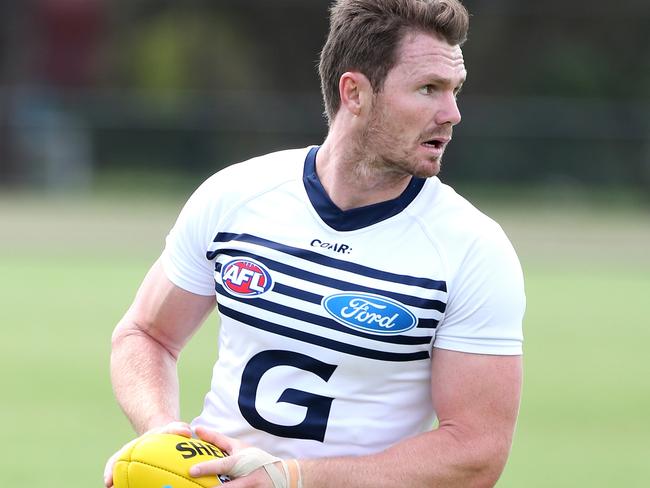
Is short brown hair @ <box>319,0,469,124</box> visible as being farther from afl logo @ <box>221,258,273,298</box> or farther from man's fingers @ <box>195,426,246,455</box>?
man's fingers @ <box>195,426,246,455</box>

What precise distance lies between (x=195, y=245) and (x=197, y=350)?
8855 mm

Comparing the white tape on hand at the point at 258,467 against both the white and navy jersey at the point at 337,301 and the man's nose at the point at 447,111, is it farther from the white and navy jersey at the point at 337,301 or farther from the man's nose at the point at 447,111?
the man's nose at the point at 447,111

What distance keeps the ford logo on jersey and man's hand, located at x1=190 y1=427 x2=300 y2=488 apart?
0.47 meters

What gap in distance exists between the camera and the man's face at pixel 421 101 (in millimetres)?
4328

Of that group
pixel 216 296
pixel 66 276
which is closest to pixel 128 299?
pixel 66 276

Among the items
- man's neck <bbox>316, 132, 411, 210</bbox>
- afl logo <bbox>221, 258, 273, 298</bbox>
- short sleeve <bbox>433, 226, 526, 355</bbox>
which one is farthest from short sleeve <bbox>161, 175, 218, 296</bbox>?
short sleeve <bbox>433, 226, 526, 355</bbox>

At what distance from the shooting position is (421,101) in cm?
434

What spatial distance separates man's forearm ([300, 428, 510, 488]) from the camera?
4254 mm

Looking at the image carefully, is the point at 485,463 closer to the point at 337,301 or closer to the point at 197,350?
the point at 337,301

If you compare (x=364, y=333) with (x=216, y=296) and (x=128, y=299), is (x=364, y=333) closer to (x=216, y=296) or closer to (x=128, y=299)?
(x=216, y=296)

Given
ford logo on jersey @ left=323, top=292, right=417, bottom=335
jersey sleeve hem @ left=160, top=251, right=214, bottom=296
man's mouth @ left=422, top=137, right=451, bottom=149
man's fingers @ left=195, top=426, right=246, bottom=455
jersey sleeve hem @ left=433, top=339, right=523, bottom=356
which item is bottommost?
man's fingers @ left=195, top=426, right=246, bottom=455

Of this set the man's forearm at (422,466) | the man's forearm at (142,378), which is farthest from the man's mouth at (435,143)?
the man's forearm at (142,378)

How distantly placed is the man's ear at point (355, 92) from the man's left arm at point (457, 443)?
81cm

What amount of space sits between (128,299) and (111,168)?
50.6 ft
